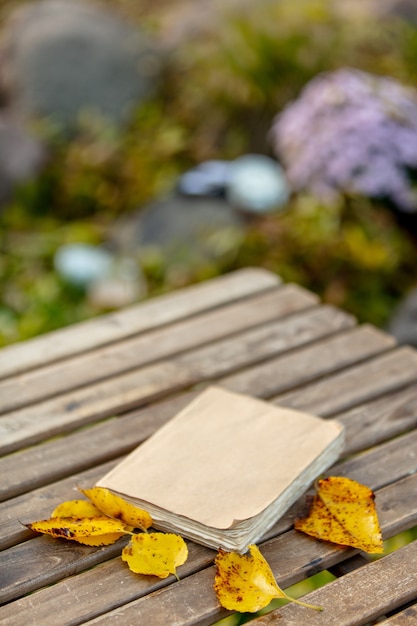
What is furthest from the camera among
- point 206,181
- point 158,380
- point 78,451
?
point 206,181

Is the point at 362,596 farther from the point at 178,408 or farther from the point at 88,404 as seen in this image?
the point at 88,404

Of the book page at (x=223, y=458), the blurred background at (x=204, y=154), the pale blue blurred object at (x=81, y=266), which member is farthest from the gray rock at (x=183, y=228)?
the book page at (x=223, y=458)

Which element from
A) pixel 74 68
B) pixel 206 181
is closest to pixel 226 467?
pixel 206 181

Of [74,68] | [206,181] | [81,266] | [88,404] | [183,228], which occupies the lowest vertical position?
[81,266]

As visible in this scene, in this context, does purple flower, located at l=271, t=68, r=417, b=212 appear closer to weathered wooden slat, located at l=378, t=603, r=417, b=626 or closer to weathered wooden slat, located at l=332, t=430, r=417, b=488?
weathered wooden slat, located at l=332, t=430, r=417, b=488

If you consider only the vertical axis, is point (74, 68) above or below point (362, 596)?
below

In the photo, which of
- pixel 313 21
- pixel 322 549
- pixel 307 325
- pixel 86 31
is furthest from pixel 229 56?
pixel 322 549

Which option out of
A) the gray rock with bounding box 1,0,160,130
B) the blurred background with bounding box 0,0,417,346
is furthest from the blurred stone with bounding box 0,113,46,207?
the gray rock with bounding box 1,0,160,130
